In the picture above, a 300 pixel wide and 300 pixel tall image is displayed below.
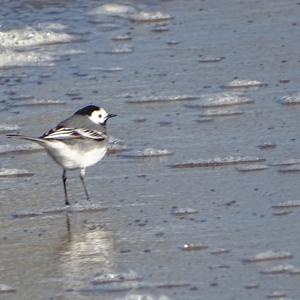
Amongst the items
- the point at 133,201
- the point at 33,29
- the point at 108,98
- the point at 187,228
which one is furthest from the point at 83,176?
the point at 33,29

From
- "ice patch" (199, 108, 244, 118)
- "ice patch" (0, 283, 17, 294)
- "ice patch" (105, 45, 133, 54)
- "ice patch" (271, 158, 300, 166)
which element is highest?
"ice patch" (0, 283, 17, 294)

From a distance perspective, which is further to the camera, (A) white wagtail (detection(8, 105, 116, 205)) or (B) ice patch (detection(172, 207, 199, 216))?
(A) white wagtail (detection(8, 105, 116, 205))

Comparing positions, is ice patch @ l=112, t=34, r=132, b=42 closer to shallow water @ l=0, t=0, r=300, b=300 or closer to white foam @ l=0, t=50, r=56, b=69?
shallow water @ l=0, t=0, r=300, b=300

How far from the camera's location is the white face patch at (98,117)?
9.12 meters

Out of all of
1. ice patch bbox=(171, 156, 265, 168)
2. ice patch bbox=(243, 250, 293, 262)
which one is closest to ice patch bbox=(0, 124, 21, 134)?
ice patch bbox=(171, 156, 265, 168)

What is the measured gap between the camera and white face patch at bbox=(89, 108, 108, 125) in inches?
359

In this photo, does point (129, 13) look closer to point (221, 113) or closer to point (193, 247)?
point (221, 113)

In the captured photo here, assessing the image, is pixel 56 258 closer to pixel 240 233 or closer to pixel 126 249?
pixel 126 249

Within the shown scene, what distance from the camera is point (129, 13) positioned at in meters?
14.2

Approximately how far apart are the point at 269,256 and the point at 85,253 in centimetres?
98

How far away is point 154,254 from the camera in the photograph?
7219 millimetres

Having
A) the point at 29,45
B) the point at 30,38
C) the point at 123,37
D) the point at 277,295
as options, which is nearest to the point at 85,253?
the point at 277,295

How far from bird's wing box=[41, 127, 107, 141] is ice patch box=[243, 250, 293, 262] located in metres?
2.02

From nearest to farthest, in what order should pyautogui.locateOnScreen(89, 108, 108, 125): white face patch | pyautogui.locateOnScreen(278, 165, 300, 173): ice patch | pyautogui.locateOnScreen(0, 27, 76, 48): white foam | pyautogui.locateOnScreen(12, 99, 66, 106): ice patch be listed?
pyautogui.locateOnScreen(278, 165, 300, 173): ice patch
pyautogui.locateOnScreen(89, 108, 108, 125): white face patch
pyautogui.locateOnScreen(12, 99, 66, 106): ice patch
pyautogui.locateOnScreen(0, 27, 76, 48): white foam
